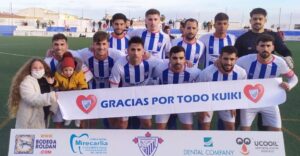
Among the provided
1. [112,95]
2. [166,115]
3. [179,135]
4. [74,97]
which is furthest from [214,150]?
[74,97]

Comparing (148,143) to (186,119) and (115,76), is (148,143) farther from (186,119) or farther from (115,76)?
(115,76)

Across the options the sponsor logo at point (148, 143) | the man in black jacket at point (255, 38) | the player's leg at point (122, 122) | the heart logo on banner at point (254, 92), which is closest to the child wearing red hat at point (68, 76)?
the player's leg at point (122, 122)

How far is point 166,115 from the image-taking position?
4988 mm

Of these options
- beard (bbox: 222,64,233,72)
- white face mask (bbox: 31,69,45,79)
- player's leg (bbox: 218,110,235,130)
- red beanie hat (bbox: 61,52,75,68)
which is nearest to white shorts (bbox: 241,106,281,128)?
player's leg (bbox: 218,110,235,130)

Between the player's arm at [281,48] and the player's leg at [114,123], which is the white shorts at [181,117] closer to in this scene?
the player's leg at [114,123]

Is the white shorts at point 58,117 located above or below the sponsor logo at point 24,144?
above

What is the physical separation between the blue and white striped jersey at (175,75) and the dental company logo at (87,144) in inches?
46.8

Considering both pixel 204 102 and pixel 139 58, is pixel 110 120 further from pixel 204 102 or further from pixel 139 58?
pixel 204 102

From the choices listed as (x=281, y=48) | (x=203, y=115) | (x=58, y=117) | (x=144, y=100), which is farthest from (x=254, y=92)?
(x=58, y=117)

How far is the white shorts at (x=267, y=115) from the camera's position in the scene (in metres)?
4.91

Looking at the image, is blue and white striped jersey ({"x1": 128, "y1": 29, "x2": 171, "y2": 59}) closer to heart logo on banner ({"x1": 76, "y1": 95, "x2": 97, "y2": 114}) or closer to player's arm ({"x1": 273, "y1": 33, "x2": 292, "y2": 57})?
player's arm ({"x1": 273, "y1": 33, "x2": 292, "y2": 57})

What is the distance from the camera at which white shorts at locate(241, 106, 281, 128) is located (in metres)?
4.91

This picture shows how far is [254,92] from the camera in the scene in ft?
15.4

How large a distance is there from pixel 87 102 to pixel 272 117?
2314 mm
